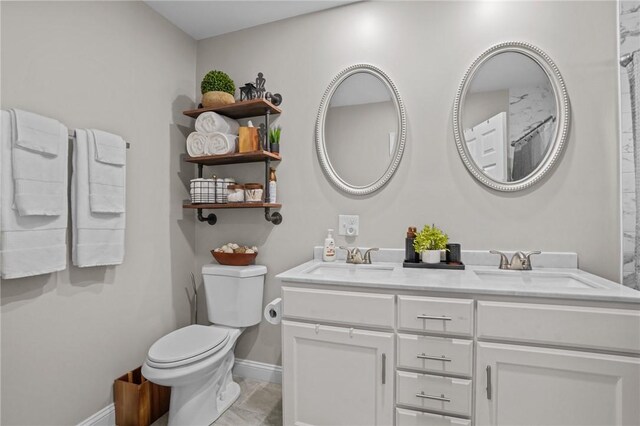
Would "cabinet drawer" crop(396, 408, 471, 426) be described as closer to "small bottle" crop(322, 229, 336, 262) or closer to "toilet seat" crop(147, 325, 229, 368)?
"small bottle" crop(322, 229, 336, 262)

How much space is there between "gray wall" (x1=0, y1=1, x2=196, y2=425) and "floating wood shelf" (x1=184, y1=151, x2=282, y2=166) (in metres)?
0.24

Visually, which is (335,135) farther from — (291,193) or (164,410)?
(164,410)

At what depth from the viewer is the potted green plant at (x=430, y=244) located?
67.0 inches

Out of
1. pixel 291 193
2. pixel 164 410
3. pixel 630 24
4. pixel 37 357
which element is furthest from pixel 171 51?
pixel 630 24

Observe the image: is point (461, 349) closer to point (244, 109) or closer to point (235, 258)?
point (235, 258)

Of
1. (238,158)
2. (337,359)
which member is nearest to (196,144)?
(238,158)

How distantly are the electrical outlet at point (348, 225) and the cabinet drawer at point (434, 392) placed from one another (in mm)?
873

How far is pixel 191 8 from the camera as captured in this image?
6.75ft

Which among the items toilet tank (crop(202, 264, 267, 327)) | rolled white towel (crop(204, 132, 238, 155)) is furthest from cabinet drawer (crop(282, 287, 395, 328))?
rolled white towel (crop(204, 132, 238, 155))

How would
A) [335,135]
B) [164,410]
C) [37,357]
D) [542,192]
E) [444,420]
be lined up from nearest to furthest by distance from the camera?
1. [444,420]
2. [37,357]
3. [542,192]
4. [164,410]
5. [335,135]

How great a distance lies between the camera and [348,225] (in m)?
2.01

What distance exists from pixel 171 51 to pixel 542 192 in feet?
8.36

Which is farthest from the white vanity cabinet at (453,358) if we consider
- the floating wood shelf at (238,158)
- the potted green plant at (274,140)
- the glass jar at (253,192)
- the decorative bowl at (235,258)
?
the potted green plant at (274,140)

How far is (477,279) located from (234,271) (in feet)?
4.68
